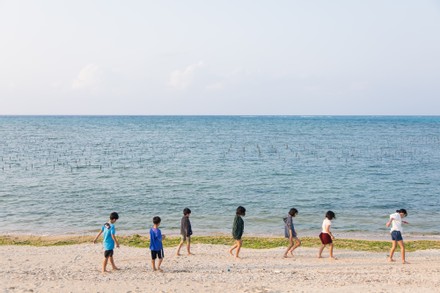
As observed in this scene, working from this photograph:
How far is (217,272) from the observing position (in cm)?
1400

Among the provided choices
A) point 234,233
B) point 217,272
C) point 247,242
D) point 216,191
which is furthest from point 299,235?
point 216,191

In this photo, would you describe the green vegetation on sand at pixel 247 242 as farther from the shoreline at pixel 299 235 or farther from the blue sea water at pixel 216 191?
the blue sea water at pixel 216 191

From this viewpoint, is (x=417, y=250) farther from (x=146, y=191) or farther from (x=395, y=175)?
(x=395, y=175)

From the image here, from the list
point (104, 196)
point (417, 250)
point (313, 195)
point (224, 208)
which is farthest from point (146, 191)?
point (417, 250)

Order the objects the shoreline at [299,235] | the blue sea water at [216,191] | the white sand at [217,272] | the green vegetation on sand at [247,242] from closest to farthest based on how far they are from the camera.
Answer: the white sand at [217,272] < the green vegetation on sand at [247,242] < the shoreline at [299,235] < the blue sea water at [216,191]

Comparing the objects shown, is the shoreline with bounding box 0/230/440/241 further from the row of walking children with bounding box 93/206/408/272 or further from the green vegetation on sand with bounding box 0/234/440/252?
the row of walking children with bounding box 93/206/408/272

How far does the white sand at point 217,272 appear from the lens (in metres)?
12.2

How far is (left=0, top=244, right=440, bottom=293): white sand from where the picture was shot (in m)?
12.2

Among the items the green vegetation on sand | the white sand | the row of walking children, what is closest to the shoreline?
the green vegetation on sand

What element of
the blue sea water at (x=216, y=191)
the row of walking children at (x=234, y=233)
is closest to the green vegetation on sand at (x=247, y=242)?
the row of walking children at (x=234, y=233)

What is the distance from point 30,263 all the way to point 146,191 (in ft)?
62.3

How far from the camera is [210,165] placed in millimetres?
49969

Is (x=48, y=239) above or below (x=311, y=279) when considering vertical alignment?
Answer: below

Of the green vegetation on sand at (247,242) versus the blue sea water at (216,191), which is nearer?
the green vegetation on sand at (247,242)
